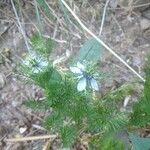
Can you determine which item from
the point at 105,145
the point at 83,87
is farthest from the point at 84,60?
the point at 105,145

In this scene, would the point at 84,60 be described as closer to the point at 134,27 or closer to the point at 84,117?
the point at 84,117

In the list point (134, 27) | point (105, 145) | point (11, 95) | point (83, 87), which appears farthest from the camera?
point (134, 27)

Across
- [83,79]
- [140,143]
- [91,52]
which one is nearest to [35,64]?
[83,79]

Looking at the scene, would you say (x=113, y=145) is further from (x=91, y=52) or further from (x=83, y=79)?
(x=91, y=52)

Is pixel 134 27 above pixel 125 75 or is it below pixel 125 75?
above

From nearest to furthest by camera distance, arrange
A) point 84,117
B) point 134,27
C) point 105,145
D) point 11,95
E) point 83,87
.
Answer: point 105,145 → point 83,87 → point 84,117 → point 11,95 → point 134,27

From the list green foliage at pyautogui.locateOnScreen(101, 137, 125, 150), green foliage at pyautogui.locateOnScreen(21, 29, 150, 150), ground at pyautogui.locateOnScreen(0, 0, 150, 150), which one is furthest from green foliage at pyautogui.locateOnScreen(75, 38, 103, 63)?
green foliage at pyautogui.locateOnScreen(101, 137, 125, 150)

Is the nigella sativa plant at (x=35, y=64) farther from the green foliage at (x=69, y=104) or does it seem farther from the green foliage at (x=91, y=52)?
the green foliage at (x=91, y=52)
